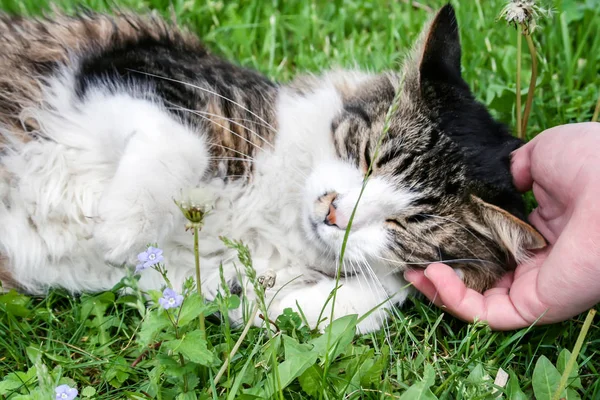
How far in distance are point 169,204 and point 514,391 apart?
4.15 feet

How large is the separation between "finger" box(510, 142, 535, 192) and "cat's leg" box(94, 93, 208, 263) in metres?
1.18

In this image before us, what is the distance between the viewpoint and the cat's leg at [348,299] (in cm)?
214

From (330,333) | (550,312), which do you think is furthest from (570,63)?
(330,333)

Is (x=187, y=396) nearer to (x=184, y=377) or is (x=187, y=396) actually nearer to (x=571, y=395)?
(x=184, y=377)

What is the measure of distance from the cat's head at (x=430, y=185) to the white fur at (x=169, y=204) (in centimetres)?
1

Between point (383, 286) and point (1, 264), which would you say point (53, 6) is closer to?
point (1, 264)

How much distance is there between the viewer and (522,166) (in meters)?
2.30

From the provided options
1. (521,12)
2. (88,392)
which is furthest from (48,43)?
(521,12)

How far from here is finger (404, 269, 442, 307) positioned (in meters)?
2.17

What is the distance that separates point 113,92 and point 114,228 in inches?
24.4

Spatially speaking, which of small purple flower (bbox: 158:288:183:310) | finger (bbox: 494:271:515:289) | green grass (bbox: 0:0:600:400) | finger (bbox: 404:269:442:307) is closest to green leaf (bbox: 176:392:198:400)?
green grass (bbox: 0:0:600:400)

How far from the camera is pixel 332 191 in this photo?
221 cm

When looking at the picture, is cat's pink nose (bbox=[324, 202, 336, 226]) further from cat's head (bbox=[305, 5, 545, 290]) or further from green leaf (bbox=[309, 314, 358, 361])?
green leaf (bbox=[309, 314, 358, 361])

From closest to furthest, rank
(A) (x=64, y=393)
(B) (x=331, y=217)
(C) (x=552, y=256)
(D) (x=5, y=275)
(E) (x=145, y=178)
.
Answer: (A) (x=64, y=393) < (C) (x=552, y=256) < (E) (x=145, y=178) < (B) (x=331, y=217) < (D) (x=5, y=275)
